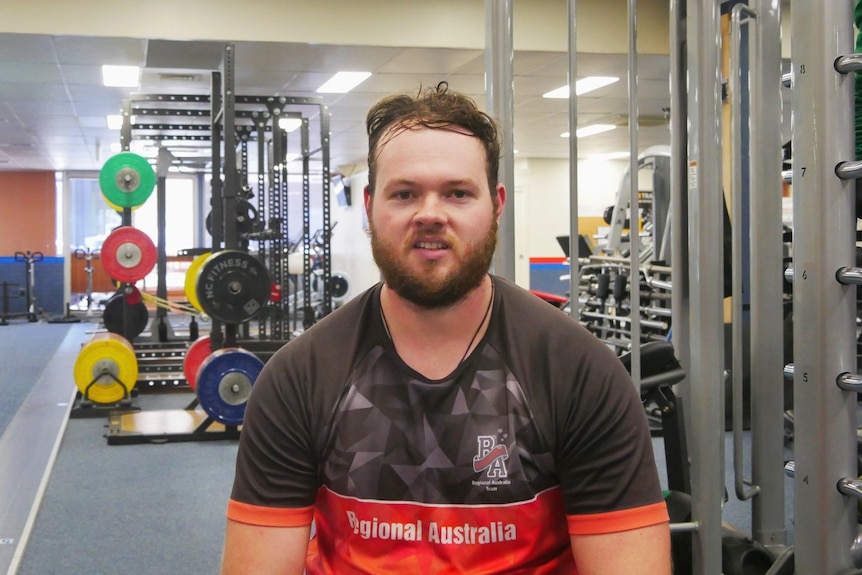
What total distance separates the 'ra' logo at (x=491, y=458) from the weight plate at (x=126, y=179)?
4.64 m

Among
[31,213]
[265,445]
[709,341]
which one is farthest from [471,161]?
[31,213]

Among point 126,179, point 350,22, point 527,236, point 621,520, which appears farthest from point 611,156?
point 621,520

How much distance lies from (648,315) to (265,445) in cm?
365

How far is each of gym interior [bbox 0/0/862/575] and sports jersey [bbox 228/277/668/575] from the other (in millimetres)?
430

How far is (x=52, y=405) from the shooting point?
17.3 ft

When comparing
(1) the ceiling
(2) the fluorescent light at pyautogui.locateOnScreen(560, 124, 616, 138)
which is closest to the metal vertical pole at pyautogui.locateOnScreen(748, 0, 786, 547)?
(1) the ceiling

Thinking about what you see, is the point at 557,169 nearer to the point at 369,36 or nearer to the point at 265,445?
the point at 369,36

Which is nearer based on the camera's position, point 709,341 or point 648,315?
point 709,341

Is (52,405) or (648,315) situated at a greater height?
(648,315)

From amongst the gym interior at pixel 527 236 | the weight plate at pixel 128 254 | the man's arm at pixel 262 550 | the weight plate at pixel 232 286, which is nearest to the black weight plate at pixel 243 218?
the gym interior at pixel 527 236

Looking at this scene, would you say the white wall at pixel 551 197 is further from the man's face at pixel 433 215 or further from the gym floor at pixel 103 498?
the man's face at pixel 433 215

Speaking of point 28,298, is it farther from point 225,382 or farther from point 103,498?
point 103,498

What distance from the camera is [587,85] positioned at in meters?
7.12

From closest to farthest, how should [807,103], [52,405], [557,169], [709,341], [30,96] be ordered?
1. [807,103]
2. [709,341]
3. [52,405]
4. [30,96]
5. [557,169]
